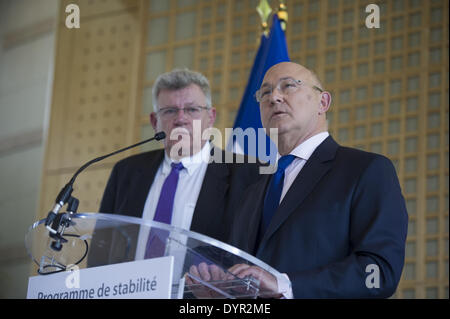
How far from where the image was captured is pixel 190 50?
20.4 feet

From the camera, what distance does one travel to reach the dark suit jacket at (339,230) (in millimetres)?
1931

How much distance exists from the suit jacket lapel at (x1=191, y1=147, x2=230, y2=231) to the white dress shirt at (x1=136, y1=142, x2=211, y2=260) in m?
0.04

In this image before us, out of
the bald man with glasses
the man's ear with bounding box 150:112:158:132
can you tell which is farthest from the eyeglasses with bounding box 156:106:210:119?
the bald man with glasses

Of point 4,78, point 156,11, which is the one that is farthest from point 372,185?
point 4,78

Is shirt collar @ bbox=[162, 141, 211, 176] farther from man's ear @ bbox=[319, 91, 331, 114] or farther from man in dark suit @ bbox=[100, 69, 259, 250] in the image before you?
man's ear @ bbox=[319, 91, 331, 114]

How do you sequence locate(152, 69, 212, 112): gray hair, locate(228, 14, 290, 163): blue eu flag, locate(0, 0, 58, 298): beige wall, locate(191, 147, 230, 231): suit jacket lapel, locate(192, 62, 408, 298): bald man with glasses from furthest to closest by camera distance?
1. locate(0, 0, 58, 298): beige wall
2. locate(228, 14, 290, 163): blue eu flag
3. locate(152, 69, 212, 112): gray hair
4. locate(191, 147, 230, 231): suit jacket lapel
5. locate(192, 62, 408, 298): bald man with glasses

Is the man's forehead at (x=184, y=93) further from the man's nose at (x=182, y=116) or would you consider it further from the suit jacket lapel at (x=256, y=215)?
the suit jacket lapel at (x=256, y=215)

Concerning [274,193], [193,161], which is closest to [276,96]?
[274,193]

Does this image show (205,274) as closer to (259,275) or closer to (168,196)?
(259,275)

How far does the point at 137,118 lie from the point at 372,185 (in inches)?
167

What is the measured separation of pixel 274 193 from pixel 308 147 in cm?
22

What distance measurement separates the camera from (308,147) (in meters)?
2.45

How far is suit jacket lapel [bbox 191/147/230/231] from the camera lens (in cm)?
295
